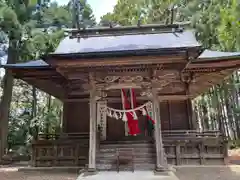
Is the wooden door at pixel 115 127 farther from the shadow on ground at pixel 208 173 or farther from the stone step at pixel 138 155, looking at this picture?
the shadow on ground at pixel 208 173

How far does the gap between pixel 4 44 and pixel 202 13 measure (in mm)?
11117

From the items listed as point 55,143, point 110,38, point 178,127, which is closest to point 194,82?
point 178,127

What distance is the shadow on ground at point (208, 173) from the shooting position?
5129 mm

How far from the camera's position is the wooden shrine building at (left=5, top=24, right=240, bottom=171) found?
477 cm

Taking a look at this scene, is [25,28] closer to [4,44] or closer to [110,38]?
[4,44]

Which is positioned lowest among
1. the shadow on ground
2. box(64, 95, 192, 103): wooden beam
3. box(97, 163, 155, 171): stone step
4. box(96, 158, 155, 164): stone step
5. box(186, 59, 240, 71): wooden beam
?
the shadow on ground

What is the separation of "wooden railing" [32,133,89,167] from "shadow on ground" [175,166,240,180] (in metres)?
3.27

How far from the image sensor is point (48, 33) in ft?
34.2

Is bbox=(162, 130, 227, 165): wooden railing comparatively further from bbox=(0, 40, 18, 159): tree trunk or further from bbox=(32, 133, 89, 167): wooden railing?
bbox=(0, 40, 18, 159): tree trunk

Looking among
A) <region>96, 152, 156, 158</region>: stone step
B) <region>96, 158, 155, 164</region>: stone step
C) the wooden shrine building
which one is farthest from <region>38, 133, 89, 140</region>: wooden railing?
<region>96, 158, 155, 164</region>: stone step

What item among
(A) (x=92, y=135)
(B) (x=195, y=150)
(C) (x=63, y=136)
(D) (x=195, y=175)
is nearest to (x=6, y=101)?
(C) (x=63, y=136)

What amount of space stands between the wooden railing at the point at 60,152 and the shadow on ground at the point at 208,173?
10.7 ft

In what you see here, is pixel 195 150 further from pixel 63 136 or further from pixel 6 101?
pixel 6 101

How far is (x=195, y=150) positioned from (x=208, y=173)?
1.17m
